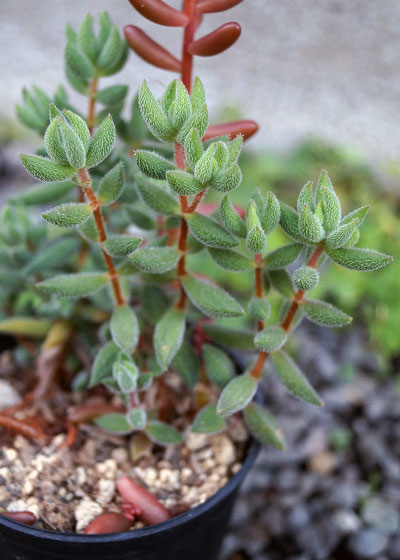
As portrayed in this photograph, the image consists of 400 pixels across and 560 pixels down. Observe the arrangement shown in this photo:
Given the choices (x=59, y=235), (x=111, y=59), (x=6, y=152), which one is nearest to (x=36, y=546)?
(x=59, y=235)

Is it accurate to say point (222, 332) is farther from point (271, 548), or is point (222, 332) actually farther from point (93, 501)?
point (271, 548)

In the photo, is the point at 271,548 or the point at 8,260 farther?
the point at 271,548

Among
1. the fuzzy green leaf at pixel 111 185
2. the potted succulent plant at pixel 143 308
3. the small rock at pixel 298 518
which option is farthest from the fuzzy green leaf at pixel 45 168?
the small rock at pixel 298 518

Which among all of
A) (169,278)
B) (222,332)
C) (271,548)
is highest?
(169,278)

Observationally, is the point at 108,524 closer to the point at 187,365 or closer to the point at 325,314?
the point at 187,365

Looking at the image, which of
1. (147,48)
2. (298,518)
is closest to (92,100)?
(147,48)

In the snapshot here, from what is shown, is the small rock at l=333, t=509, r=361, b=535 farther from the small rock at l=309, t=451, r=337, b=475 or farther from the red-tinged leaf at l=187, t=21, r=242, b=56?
the red-tinged leaf at l=187, t=21, r=242, b=56
